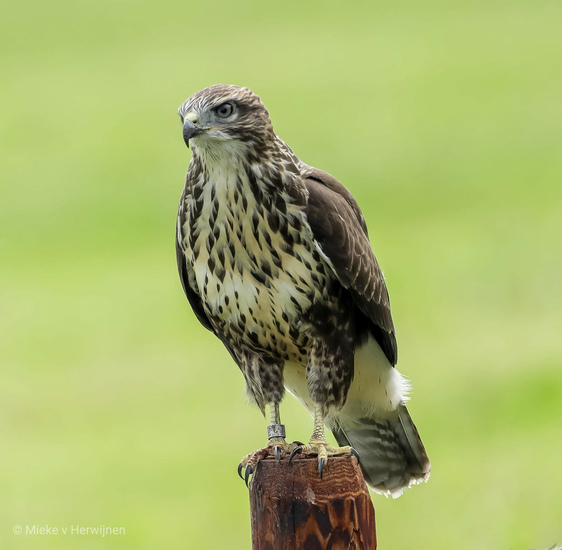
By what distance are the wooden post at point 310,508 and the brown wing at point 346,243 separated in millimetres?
1194

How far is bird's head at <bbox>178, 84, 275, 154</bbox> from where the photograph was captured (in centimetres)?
493

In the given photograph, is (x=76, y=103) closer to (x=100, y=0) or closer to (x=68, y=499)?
(x=100, y=0)

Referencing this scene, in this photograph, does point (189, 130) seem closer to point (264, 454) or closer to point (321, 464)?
point (264, 454)

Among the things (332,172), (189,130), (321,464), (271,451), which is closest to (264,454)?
(271,451)

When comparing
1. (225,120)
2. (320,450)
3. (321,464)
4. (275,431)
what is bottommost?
(321,464)

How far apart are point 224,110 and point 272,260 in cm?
60

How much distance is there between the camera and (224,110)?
198 inches

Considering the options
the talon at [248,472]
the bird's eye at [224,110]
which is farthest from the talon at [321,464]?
the bird's eye at [224,110]

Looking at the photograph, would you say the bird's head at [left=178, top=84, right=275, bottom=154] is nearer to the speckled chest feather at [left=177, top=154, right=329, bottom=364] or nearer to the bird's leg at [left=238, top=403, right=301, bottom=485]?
the speckled chest feather at [left=177, top=154, right=329, bottom=364]

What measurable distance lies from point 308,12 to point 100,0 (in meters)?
4.93

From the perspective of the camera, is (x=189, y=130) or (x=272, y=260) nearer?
(x=189, y=130)

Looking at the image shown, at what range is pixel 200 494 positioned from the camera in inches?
445

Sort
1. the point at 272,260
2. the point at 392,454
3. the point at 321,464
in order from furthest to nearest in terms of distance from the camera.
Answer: the point at 392,454
the point at 272,260
the point at 321,464

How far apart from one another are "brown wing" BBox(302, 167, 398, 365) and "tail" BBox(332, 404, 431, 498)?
422 millimetres
